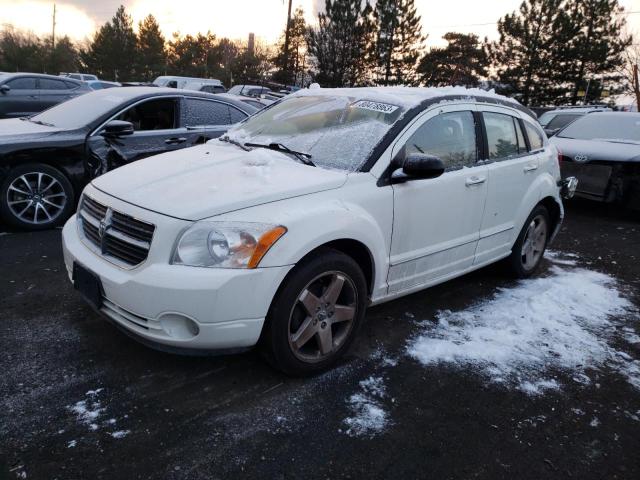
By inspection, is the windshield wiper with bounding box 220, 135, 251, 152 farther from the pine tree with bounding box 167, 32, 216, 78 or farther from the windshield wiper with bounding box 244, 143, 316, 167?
the pine tree with bounding box 167, 32, 216, 78

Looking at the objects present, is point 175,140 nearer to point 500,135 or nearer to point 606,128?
point 500,135

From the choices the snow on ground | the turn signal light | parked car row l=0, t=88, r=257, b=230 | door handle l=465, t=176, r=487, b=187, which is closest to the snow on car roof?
door handle l=465, t=176, r=487, b=187

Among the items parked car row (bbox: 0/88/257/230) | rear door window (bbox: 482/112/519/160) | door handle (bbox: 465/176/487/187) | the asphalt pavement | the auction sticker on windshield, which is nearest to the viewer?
the asphalt pavement

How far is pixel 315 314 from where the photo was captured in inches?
113

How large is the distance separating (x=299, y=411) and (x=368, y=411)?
14.4 inches

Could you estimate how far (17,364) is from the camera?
9.59ft

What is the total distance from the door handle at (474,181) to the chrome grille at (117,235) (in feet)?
7.47

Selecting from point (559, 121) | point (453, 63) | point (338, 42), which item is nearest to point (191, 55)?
point (338, 42)

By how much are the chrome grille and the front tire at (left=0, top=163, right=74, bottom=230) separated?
2584 mm

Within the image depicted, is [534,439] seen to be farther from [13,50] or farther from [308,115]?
[13,50]

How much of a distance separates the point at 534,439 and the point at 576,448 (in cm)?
20

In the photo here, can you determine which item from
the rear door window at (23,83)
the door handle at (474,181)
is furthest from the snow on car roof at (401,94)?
the rear door window at (23,83)

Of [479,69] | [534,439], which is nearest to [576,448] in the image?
[534,439]

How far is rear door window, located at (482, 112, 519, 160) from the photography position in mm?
4082
